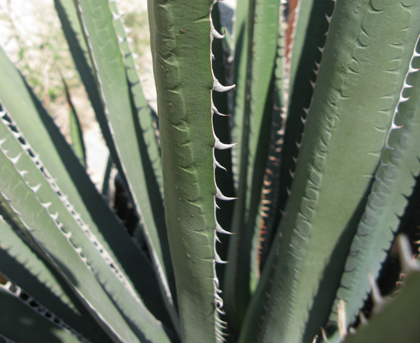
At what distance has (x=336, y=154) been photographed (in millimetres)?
504

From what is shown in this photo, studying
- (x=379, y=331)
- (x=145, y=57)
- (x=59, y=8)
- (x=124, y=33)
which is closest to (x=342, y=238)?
(x=379, y=331)

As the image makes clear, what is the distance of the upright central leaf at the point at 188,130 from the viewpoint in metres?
0.32

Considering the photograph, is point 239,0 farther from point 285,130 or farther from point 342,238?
point 342,238

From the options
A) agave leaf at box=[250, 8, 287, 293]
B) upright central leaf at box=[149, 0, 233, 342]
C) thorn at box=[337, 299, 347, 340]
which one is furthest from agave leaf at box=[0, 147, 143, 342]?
thorn at box=[337, 299, 347, 340]

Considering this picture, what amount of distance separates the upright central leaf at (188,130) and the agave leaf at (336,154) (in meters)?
0.16

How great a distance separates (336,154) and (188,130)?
24cm

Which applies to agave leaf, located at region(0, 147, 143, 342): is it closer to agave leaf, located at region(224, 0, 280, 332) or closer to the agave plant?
the agave plant

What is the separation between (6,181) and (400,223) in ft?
2.34

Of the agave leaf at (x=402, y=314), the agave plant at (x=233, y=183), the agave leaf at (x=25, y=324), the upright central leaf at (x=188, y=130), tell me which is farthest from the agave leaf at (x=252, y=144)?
the agave leaf at (x=402, y=314)

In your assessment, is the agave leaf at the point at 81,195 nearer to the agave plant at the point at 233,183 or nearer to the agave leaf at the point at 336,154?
the agave plant at the point at 233,183

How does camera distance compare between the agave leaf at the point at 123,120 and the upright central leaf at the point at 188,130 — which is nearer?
the upright central leaf at the point at 188,130

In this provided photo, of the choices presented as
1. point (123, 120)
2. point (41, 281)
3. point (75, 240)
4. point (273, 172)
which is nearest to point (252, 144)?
point (273, 172)

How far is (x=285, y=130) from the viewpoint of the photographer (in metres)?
0.88

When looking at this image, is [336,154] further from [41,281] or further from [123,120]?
[41,281]
